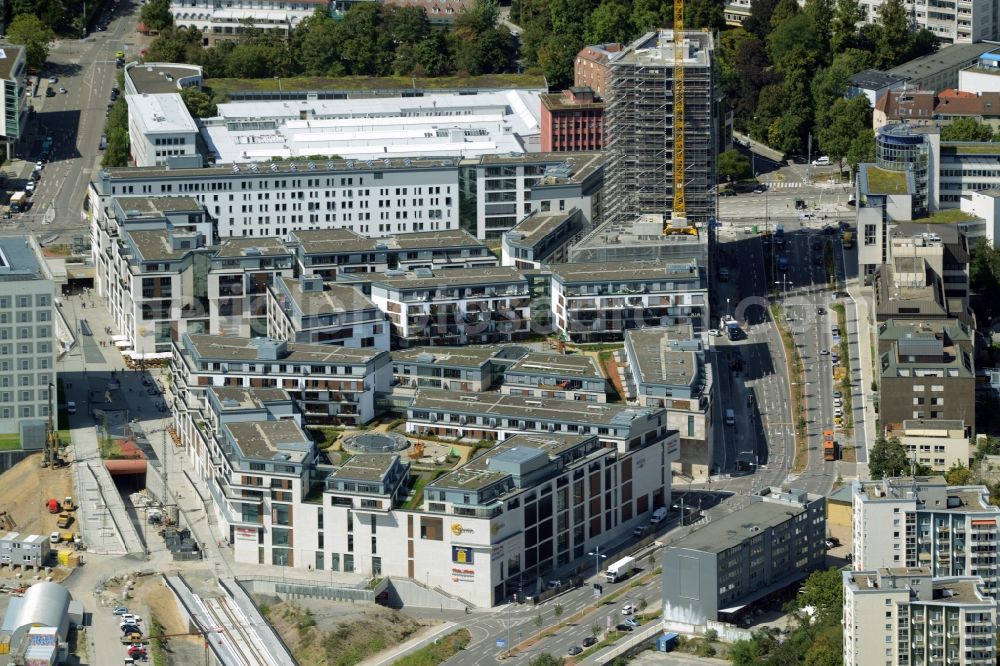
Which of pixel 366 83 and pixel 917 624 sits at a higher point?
pixel 366 83

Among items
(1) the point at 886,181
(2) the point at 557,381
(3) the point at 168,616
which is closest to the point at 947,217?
(1) the point at 886,181

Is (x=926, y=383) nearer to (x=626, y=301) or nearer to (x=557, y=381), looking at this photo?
(x=557, y=381)

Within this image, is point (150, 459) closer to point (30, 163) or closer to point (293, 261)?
point (293, 261)

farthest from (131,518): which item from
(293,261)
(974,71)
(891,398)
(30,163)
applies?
(974,71)

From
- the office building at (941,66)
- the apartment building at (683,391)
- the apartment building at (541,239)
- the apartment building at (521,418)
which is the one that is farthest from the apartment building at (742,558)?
the office building at (941,66)

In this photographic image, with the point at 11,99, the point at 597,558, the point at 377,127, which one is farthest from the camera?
the point at 11,99

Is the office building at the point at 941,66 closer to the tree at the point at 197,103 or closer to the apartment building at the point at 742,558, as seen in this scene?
the tree at the point at 197,103
